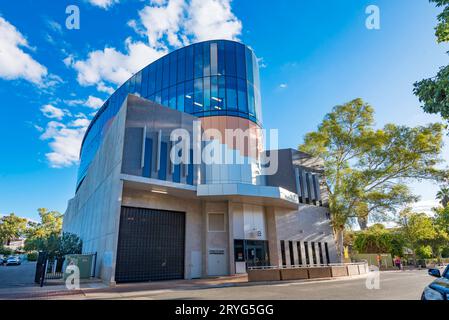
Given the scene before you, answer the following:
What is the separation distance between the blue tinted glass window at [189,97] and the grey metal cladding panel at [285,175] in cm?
1133

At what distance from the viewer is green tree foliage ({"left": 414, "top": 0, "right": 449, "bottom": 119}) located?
749 cm

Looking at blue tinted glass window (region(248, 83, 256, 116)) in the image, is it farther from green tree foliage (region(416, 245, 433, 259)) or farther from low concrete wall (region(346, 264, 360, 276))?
green tree foliage (region(416, 245, 433, 259))

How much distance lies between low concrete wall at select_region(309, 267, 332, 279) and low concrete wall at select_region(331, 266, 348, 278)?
46 centimetres

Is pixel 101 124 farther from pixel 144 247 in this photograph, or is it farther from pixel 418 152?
pixel 418 152

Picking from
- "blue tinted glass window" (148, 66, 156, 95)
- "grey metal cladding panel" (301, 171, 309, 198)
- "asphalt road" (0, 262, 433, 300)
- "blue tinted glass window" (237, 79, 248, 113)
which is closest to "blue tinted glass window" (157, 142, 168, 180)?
"asphalt road" (0, 262, 433, 300)

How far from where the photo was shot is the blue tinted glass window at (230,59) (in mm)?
30891

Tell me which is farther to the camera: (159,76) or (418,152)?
(159,76)

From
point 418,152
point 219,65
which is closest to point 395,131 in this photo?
point 418,152

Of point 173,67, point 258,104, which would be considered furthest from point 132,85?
point 258,104

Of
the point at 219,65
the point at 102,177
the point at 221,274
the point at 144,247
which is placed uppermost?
the point at 219,65

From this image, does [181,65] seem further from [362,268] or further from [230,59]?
[362,268]

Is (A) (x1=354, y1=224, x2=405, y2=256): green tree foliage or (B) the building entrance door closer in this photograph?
(B) the building entrance door

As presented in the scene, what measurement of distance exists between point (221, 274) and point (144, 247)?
708 centimetres

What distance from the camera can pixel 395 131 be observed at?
2620cm
